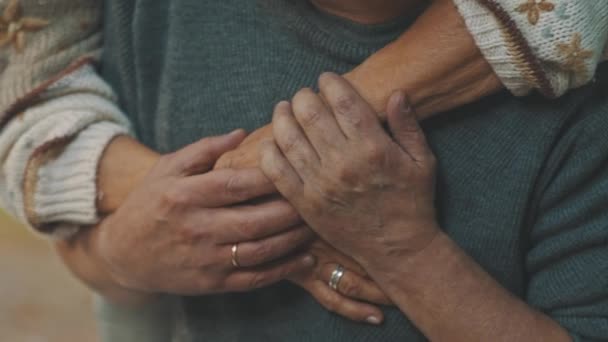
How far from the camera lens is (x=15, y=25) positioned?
89 centimetres

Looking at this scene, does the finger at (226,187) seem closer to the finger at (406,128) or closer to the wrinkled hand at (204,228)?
the wrinkled hand at (204,228)

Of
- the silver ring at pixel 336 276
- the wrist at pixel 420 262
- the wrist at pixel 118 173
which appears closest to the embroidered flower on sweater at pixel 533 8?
the wrist at pixel 420 262


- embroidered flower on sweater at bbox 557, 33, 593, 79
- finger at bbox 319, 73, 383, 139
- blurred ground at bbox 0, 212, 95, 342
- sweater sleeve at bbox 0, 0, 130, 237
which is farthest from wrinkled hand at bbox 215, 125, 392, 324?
blurred ground at bbox 0, 212, 95, 342

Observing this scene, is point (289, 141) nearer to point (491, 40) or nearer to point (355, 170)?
point (355, 170)

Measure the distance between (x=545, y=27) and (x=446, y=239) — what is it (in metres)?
0.24

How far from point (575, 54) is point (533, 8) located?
56 mm

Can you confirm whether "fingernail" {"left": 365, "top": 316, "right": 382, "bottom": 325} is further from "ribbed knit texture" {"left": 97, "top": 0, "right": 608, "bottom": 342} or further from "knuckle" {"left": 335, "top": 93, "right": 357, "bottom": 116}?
"knuckle" {"left": 335, "top": 93, "right": 357, "bottom": 116}

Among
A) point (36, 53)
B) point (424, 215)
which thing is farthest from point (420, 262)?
point (36, 53)

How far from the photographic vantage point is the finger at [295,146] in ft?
2.43

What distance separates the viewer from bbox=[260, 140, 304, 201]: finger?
2.47 ft

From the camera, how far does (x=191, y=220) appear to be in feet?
2.68

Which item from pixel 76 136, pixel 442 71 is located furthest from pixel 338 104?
pixel 76 136

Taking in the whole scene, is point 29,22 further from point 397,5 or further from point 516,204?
point 516,204

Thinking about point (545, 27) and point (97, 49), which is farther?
point (97, 49)
